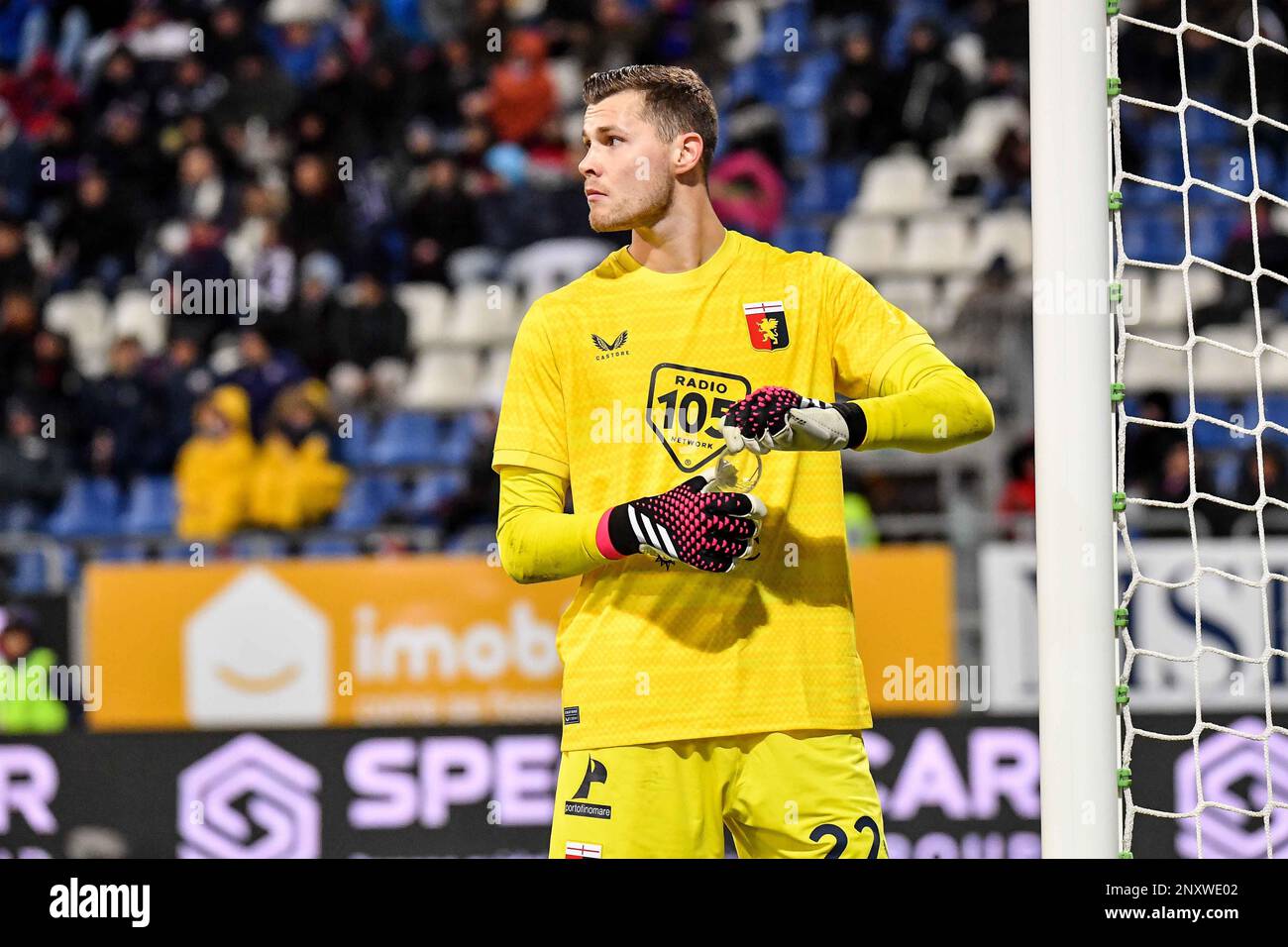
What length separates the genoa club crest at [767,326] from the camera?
10.6 ft

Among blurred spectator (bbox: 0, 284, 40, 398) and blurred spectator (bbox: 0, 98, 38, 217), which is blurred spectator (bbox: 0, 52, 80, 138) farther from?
blurred spectator (bbox: 0, 284, 40, 398)

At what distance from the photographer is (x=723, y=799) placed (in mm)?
3172

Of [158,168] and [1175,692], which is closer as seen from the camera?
[1175,692]

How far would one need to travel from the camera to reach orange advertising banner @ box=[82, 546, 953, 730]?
22.7ft

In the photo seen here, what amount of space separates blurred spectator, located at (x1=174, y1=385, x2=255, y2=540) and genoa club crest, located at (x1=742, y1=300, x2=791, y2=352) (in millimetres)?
5330

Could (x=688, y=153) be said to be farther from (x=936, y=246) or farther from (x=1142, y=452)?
(x=936, y=246)

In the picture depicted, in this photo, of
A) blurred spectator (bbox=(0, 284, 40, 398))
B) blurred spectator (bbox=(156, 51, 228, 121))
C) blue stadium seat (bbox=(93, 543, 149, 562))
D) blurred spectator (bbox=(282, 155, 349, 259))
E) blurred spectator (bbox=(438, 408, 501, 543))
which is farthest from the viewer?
blurred spectator (bbox=(156, 51, 228, 121))

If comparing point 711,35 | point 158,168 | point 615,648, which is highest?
point 711,35

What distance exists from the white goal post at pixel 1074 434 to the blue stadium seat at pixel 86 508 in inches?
278

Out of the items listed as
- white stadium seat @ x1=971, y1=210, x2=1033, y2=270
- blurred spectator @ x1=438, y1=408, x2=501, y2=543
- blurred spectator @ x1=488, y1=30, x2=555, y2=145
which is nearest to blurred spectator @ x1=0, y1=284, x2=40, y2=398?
blurred spectator @ x1=488, y1=30, x2=555, y2=145

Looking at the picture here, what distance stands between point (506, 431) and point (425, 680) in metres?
3.88

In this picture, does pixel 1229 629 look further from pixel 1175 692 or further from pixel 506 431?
pixel 506 431

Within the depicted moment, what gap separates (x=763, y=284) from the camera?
10.8ft
